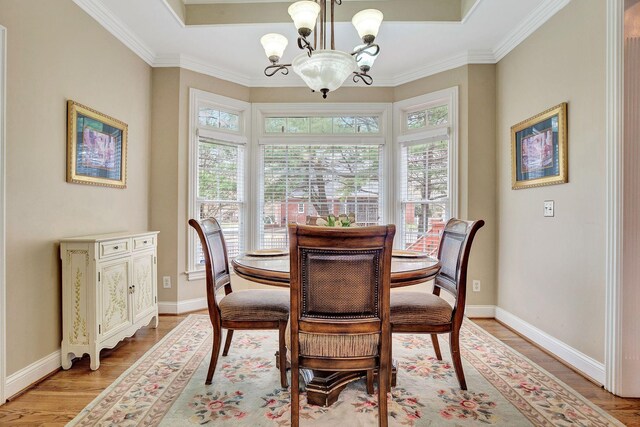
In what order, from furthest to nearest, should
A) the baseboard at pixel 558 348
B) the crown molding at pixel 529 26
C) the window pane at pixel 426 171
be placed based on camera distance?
the window pane at pixel 426 171
the crown molding at pixel 529 26
the baseboard at pixel 558 348

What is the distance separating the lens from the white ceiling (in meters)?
2.71

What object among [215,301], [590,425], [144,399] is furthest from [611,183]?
[144,399]

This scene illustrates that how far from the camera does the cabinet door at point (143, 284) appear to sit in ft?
8.80

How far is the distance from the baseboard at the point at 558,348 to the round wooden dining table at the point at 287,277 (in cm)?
131

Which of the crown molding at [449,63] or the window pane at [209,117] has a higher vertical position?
the crown molding at [449,63]

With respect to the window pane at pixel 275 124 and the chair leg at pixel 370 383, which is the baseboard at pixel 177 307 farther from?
the chair leg at pixel 370 383

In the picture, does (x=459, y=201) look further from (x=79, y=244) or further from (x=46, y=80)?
(x=46, y=80)

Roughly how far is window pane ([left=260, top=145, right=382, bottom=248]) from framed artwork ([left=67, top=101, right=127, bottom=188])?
1.54 meters

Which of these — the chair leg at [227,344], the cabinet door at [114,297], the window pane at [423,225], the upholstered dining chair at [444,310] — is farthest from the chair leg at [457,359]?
the cabinet door at [114,297]

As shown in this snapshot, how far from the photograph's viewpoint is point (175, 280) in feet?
11.4

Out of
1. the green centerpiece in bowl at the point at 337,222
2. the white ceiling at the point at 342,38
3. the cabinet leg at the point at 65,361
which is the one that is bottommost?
the cabinet leg at the point at 65,361

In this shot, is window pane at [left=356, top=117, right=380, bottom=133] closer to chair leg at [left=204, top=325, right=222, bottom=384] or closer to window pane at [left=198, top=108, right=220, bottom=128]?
window pane at [left=198, top=108, right=220, bottom=128]

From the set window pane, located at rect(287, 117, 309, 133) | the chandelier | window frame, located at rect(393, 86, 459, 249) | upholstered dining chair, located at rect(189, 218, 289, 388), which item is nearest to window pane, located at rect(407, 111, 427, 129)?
window frame, located at rect(393, 86, 459, 249)

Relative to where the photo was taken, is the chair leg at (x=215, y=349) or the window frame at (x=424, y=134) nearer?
A: the chair leg at (x=215, y=349)
